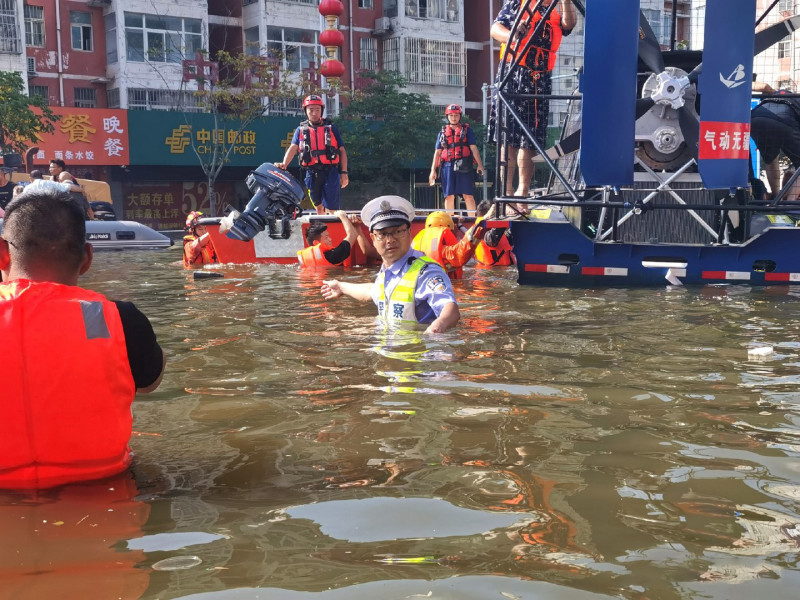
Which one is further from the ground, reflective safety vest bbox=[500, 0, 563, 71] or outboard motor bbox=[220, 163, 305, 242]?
reflective safety vest bbox=[500, 0, 563, 71]

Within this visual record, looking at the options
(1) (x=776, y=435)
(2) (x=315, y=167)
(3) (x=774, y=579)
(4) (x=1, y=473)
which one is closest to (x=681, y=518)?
(3) (x=774, y=579)

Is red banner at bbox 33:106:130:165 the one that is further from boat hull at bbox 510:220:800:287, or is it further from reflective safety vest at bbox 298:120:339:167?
boat hull at bbox 510:220:800:287

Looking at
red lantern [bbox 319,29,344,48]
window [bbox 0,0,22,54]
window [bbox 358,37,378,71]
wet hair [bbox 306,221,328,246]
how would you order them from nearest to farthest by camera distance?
1. wet hair [bbox 306,221,328,246]
2. red lantern [bbox 319,29,344,48]
3. window [bbox 0,0,22,54]
4. window [bbox 358,37,378,71]

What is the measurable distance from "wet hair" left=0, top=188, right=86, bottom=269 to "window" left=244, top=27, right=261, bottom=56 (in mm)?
33667

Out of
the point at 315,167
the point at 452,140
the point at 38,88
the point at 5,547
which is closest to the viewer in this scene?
the point at 5,547

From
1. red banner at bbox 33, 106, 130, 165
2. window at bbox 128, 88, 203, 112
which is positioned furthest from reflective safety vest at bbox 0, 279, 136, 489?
window at bbox 128, 88, 203, 112

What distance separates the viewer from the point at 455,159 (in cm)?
1571

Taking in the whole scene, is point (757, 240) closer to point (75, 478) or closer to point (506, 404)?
point (506, 404)

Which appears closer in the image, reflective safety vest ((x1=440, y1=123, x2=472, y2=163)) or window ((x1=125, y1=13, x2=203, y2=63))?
reflective safety vest ((x1=440, y1=123, x2=472, y2=163))

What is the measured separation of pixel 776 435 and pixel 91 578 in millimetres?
2852

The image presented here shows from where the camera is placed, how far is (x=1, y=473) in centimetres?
327

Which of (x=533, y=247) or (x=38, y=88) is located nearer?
(x=533, y=247)

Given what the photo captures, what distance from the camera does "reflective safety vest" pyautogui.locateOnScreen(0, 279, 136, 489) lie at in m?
3.18

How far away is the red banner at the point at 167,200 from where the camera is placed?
3325cm
